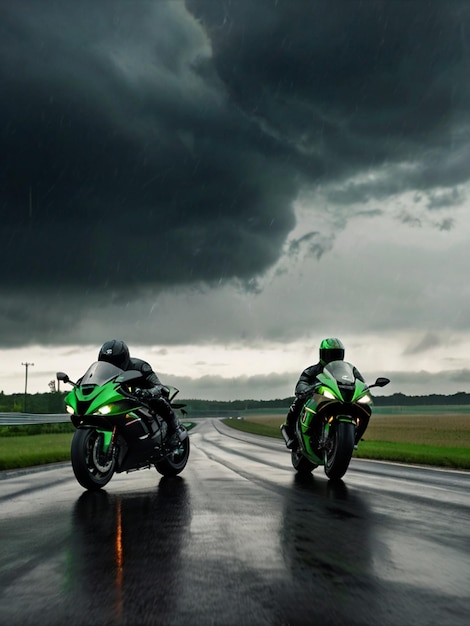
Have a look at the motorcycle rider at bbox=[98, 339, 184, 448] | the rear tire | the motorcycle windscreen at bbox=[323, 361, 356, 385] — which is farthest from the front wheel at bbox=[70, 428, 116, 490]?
the rear tire

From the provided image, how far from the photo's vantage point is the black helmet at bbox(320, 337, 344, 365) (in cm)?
1085

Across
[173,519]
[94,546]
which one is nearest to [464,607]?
[94,546]

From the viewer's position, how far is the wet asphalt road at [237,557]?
316 cm

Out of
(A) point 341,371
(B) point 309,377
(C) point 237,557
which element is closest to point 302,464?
(B) point 309,377

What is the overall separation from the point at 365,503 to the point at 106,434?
11.4 ft

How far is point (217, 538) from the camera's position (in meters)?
5.14

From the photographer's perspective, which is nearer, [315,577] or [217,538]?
[315,577]

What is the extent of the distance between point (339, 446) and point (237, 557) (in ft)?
16.8

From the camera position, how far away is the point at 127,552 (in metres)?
4.66

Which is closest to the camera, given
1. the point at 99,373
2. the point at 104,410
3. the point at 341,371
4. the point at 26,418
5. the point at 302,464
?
the point at 104,410

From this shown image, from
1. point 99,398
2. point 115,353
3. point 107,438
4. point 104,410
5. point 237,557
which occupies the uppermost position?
point 115,353

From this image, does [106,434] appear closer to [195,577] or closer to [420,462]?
[195,577]

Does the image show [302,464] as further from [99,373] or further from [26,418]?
[26,418]

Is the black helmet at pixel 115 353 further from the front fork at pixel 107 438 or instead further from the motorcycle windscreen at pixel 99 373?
the front fork at pixel 107 438
